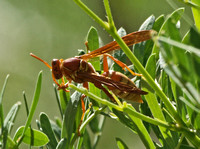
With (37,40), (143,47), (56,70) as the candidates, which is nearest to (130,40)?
(143,47)

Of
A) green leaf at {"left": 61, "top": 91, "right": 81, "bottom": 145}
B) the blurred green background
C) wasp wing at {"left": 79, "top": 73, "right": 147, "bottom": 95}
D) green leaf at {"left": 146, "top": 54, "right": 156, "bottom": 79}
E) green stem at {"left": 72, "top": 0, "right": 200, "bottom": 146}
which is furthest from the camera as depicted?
→ the blurred green background

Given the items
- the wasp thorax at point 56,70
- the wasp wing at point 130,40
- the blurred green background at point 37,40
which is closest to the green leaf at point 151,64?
the wasp wing at point 130,40

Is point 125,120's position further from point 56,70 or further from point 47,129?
point 56,70

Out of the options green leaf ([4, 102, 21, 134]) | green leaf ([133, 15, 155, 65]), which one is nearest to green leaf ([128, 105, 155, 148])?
green leaf ([133, 15, 155, 65])

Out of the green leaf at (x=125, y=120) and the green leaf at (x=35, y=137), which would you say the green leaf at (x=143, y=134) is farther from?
the green leaf at (x=35, y=137)

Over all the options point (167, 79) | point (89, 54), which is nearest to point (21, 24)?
point (89, 54)

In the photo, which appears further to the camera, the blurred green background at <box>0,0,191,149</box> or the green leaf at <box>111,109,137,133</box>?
the blurred green background at <box>0,0,191,149</box>

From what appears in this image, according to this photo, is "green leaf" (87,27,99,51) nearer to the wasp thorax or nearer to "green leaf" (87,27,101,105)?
"green leaf" (87,27,101,105)

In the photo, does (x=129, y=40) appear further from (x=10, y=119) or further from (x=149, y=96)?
(x=10, y=119)
